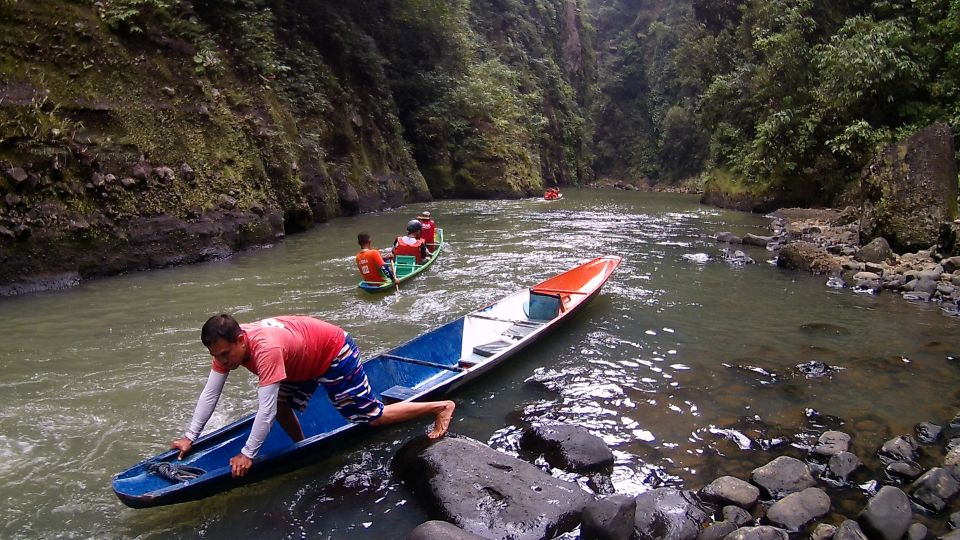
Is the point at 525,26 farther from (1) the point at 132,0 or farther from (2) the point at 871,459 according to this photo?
(2) the point at 871,459

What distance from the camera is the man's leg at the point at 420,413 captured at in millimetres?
4684

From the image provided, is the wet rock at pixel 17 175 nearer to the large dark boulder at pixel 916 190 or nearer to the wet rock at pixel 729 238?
the wet rock at pixel 729 238

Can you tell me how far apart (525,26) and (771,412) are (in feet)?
141

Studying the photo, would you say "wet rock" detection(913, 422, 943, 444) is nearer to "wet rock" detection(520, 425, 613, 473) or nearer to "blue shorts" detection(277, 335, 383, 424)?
"wet rock" detection(520, 425, 613, 473)

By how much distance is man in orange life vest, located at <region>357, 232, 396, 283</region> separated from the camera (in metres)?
9.45

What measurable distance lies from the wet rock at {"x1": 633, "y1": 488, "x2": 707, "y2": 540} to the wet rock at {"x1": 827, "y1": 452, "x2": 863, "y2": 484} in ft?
3.52

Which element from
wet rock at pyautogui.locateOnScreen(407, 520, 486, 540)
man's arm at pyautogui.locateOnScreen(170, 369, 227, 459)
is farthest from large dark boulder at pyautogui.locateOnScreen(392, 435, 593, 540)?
man's arm at pyautogui.locateOnScreen(170, 369, 227, 459)

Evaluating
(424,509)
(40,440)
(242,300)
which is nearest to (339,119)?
(242,300)

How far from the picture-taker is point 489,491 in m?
3.99

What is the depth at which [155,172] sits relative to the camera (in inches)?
449

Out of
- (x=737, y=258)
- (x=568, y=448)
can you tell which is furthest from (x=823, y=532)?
(x=737, y=258)

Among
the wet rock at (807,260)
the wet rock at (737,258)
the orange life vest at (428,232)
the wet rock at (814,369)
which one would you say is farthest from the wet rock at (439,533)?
the wet rock at (737,258)

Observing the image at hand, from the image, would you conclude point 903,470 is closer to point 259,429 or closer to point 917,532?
point 917,532

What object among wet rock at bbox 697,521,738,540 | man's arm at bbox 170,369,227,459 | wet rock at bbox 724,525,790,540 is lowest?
wet rock at bbox 697,521,738,540
